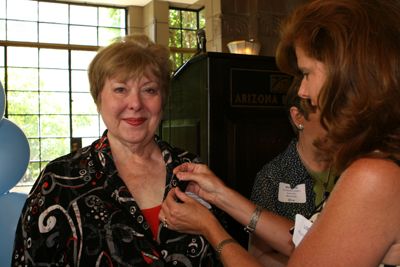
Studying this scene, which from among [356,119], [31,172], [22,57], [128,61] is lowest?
[31,172]

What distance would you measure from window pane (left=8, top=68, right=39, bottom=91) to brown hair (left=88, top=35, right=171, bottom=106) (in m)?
5.77

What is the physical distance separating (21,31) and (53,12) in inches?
23.5

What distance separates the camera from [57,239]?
1.41m

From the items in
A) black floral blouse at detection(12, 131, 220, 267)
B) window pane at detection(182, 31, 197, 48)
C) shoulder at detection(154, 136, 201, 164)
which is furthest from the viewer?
window pane at detection(182, 31, 197, 48)

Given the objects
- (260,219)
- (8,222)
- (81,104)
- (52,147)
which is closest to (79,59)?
(81,104)

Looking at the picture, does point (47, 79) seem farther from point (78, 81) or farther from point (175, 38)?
point (175, 38)

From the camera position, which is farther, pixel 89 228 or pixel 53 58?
pixel 53 58

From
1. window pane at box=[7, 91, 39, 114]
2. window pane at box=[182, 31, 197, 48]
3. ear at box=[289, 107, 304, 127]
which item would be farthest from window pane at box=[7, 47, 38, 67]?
ear at box=[289, 107, 304, 127]

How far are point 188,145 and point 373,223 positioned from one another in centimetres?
229

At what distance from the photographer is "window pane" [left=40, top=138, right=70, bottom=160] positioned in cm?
705

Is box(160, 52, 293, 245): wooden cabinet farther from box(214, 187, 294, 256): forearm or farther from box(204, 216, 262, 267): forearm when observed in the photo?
box(204, 216, 262, 267): forearm

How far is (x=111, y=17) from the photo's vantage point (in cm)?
757

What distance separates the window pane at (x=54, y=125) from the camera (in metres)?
7.04

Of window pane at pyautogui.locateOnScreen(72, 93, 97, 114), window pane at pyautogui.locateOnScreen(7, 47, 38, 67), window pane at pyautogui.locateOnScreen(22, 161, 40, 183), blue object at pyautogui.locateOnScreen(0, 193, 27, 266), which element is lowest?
window pane at pyautogui.locateOnScreen(22, 161, 40, 183)
